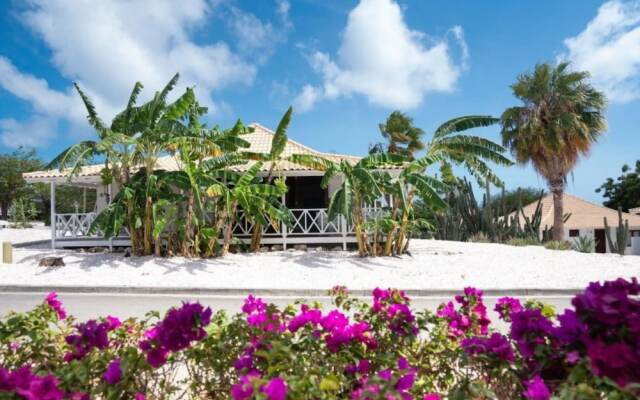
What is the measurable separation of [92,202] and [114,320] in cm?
5293

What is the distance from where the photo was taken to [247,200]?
522 inches

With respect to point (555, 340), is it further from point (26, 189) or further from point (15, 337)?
point (26, 189)

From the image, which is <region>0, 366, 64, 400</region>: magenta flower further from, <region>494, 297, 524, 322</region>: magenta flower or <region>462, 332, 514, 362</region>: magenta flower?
<region>494, 297, 524, 322</region>: magenta flower

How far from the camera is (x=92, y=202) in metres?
49.2

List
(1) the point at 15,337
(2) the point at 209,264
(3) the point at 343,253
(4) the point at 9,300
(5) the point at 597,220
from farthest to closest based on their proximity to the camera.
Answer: (5) the point at 597,220 < (3) the point at 343,253 < (2) the point at 209,264 < (4) the point at 9,300 < (1) the point at 15,337

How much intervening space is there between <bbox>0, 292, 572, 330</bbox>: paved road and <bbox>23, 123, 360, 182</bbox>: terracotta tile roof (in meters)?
6.99

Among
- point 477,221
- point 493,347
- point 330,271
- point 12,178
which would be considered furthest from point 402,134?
point 12,178

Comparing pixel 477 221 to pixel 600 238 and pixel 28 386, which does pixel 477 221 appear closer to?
pixel 600 238

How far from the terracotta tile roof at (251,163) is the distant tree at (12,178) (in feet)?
98.1

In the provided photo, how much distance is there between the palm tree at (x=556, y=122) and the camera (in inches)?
784

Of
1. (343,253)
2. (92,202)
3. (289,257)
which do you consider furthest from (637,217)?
(92,202)

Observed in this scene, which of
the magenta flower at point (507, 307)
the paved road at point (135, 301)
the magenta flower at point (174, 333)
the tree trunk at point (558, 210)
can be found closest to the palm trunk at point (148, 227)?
the paved road at point (135, 301)

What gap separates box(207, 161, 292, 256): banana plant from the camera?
13.2m

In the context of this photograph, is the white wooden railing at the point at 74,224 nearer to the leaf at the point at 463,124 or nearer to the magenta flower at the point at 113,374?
the leaf at the point at 463,124
